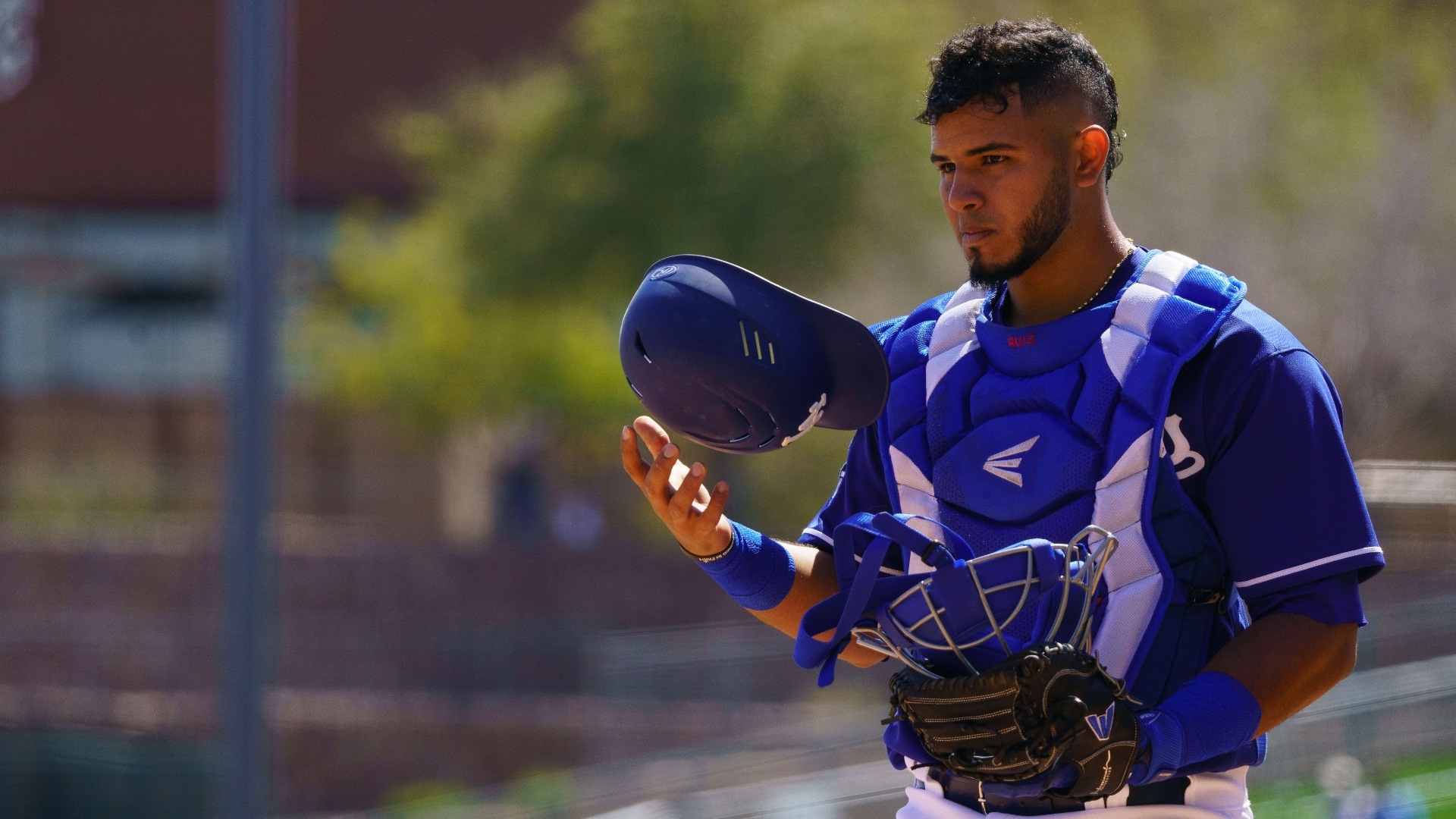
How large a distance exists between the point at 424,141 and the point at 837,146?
5.91 m

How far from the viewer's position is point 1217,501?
6.90 ft

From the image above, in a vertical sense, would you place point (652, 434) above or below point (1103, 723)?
above

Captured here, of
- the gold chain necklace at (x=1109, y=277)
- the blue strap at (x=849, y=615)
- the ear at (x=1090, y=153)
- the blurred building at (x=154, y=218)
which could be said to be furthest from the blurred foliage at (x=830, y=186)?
the blue strap at (x=849, y=615)

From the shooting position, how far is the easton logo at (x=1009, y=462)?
221 centimetres

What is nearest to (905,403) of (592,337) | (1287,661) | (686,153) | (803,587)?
(803,587)

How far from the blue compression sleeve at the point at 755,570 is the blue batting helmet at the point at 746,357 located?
18 cm

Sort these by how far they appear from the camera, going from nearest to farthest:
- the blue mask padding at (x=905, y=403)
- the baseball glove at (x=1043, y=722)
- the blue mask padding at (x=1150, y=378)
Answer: the baseball glove at (x=1043, y=722) → the blue mask padding at (x=1150, y=378) → the blue mask padding at (x=905, y=403)

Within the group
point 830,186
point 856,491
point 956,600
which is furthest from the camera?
point 830,186

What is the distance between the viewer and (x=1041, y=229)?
7.29 feet

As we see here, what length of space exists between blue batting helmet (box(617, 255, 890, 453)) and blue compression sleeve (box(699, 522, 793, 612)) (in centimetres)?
18

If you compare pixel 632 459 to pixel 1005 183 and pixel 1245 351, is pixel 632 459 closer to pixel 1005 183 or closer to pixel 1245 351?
pixel 1005 183

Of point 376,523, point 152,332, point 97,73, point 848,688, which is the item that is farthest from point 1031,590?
point 97,73

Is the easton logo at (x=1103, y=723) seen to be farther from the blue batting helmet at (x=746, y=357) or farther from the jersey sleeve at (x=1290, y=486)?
the blue batting helmet at (x=746, y=357)

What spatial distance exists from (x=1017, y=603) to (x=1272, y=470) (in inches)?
15.3
